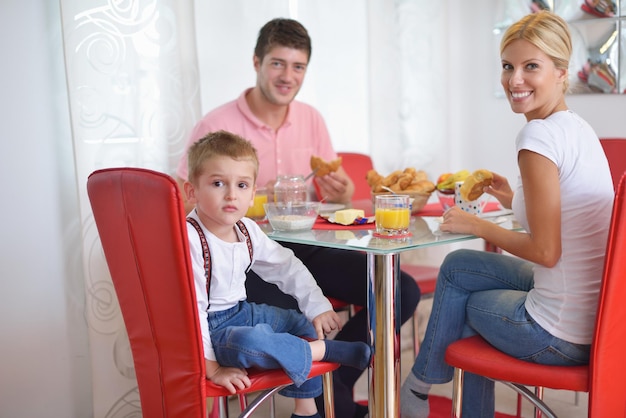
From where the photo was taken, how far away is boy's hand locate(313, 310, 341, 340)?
1.84 m

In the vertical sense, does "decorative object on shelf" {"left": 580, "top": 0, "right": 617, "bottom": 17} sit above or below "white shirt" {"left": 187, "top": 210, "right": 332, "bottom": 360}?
above

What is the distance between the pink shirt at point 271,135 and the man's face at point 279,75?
9 cm

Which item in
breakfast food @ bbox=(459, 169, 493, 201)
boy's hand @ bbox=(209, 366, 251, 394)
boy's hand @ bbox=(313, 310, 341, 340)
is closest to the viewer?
boy's hand @ bbox=(209, 366, 251, 394)

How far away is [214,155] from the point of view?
1766 millimetres

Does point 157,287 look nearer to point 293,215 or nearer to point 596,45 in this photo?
point 293,215

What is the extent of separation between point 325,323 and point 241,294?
0.73 feet

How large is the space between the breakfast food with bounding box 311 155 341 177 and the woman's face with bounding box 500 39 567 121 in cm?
69

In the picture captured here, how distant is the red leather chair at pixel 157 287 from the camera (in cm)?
146

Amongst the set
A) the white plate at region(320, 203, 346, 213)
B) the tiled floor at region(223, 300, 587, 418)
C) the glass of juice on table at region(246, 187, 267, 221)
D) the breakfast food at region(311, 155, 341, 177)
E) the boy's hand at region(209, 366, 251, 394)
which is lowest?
the tiled floor at region(223, 300, 587, 418)

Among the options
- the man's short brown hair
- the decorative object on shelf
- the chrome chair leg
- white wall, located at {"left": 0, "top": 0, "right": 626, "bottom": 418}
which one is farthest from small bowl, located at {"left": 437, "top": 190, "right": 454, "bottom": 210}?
the decorative object on shelf

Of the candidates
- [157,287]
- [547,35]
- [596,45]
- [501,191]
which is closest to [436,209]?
[501,191]

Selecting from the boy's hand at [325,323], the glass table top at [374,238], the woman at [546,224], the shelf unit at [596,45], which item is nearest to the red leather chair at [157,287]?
the boy's hand at [325,323]

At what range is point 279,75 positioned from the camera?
2586 mm

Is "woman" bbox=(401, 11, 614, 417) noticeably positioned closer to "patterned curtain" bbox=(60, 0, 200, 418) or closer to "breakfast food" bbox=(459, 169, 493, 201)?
"breakfast food" bbox=(459, 169, 493, 201)
